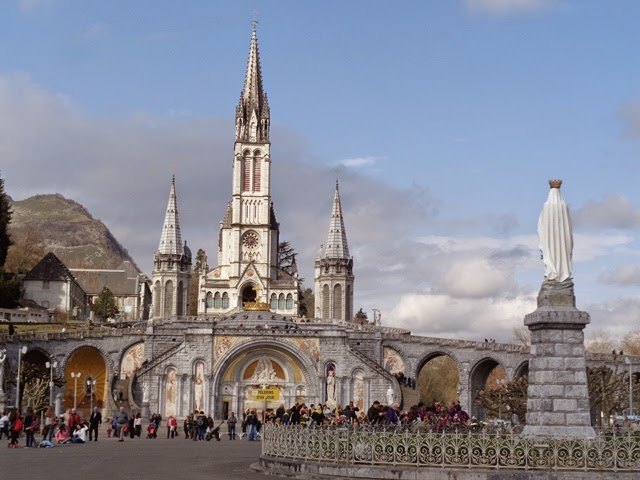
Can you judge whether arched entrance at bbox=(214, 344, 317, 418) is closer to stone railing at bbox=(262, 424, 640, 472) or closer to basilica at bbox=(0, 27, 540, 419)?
A: basilica at bbox=(0, 27, 540, 419)

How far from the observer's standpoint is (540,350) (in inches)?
850

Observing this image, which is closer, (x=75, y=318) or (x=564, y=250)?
(x=564, y=250)

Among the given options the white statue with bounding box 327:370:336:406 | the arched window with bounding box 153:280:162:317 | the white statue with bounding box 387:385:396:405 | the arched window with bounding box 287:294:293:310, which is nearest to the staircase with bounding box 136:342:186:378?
the white statue with bounding box 327:370:336:406

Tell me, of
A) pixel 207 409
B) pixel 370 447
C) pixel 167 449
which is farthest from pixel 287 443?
pixel 207 409

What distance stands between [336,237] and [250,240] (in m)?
9.73

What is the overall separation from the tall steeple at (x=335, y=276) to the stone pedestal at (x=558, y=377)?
72.4 m

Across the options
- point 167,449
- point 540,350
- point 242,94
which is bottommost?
point 167,449

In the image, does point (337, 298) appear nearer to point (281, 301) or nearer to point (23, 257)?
point (281, 301)

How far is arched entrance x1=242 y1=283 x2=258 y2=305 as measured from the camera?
328 feet

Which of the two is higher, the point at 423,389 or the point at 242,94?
the point at 242,94

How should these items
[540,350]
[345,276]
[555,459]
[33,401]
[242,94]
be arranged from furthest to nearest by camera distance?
[242,94] < [345,276] < [33,401] < [540,350] < [555,459]

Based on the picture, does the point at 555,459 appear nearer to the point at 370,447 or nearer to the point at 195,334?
the point at 370,447

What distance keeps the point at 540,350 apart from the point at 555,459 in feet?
8.22

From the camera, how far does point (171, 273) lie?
308 ft
